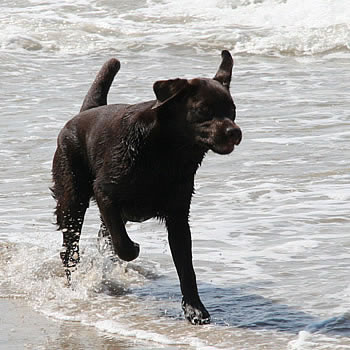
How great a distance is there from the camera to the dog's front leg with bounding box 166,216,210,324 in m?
5.41

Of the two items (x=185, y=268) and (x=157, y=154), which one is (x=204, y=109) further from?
(x=185, y=268)

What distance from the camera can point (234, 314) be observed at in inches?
221

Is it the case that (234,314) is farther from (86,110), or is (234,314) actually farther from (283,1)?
(283,1)

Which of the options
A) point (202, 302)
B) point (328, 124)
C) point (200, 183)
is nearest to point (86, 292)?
point (202, 302)

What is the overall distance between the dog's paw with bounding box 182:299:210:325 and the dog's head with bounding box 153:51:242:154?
1023 mm

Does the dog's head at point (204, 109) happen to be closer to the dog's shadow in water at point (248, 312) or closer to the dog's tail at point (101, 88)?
the dog's shadow in water at point (248, 312)

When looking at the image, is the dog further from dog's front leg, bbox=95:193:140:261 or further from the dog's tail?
the dog's tail

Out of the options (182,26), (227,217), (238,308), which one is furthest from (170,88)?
(182,26)

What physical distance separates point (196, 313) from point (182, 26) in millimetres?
14816

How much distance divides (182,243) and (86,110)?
1354mm

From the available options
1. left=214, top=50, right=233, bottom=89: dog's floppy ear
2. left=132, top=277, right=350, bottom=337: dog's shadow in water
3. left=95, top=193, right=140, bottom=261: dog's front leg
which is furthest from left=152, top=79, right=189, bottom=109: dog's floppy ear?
left=132, top=277, right=350, bottom=337: dog's shadow in water

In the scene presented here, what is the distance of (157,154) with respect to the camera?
5.16 meters

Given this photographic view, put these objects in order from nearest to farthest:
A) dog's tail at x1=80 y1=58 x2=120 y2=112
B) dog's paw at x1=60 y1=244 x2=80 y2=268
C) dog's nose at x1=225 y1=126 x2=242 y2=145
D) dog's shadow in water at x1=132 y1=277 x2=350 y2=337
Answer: dog's nose at x1=225 y1=126 x2=242 y2=145 → dog's shadow in water at x1=132 y1=277 x2=350 y2=337 → dog's paw at x1=60 y1=244 x2=80 y2=268 → dog's tail at x1=80 y1=58 x2=120 y2=112

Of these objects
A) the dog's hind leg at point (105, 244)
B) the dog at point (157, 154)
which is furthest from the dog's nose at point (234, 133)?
the dog's hind leg at point (105, 244)
